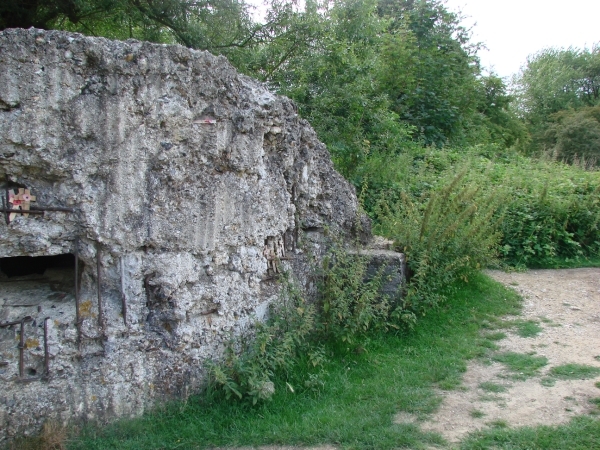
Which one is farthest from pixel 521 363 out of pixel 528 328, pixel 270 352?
pixel 270 352

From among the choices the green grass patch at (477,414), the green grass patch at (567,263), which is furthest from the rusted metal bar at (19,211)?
the green grass patch at (567,263)

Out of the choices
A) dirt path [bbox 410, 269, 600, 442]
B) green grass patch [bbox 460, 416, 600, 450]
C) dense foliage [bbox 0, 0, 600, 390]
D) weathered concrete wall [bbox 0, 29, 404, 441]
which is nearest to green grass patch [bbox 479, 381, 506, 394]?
dirt path [bbox 410, 269, 600, 442]

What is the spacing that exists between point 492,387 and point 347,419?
148 cm

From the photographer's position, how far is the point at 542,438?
4.00 m

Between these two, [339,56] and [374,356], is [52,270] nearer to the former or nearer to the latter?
[374,356]

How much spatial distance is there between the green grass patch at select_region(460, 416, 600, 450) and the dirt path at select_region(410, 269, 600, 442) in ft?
0.38

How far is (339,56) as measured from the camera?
9.62 meters

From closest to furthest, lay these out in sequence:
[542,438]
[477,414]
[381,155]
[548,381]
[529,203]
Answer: [542,438]
[477,414]
[548,381]
[529,203]
[381,155]

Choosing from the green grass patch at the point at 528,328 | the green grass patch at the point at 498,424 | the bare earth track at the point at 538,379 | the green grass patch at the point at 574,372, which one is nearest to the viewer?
the green grass patch at the point at 498,424

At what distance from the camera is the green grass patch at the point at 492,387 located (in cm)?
489

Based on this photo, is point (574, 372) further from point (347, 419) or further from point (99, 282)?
point (99, 282)

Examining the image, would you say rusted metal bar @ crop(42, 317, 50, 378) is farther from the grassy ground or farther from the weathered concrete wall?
→ the grassy ground

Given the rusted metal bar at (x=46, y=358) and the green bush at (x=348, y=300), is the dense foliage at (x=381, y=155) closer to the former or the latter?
the green bush at (x=348, y=300)

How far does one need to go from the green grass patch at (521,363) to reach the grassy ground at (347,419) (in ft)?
1.21
